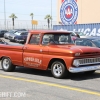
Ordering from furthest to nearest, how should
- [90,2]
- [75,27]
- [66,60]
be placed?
1. [90,2]
2. [75,27]
3. [66,60]

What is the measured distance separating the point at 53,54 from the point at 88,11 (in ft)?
119

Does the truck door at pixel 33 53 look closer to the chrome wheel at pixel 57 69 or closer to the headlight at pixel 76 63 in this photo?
the chrome wheel at pixel 57 69

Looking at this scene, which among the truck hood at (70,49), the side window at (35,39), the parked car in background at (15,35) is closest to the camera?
the truck hood at (70,49)

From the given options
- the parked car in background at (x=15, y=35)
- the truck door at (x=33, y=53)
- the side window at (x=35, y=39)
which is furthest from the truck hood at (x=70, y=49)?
the parked car in background at (x=15, y=35)

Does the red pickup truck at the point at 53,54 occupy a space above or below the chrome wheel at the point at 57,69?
above

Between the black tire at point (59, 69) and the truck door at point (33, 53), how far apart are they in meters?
0.62

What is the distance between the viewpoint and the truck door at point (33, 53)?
400 inches

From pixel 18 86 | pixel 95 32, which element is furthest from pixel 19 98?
pixel 95 32

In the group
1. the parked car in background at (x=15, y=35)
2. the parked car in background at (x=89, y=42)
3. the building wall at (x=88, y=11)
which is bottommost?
the parked car in background at (x=89, y=42)

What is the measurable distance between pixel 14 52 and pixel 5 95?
401 cm

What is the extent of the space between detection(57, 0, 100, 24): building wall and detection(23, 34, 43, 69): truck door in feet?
111

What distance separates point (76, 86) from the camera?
8320 mm

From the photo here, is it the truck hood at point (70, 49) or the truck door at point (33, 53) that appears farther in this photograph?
the truck door at point (33, 53)

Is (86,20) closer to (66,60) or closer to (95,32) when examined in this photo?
(95,32)
